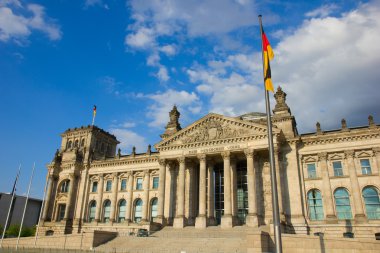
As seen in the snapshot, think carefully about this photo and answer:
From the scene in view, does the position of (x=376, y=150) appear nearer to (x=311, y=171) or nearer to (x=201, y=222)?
(x=311, y=171)

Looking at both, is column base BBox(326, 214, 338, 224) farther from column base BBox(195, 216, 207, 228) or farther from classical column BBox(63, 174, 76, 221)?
classical column BBox(63, 174, 76, 221)

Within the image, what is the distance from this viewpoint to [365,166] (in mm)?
39125

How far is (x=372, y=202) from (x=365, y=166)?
4.42 metres

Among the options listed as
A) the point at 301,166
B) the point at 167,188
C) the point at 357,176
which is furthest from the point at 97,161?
the point at 357,176

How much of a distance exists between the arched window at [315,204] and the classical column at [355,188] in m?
4.07

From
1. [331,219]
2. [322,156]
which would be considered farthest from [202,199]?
[322,156]

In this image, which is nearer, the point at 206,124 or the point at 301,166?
the point at 301,166

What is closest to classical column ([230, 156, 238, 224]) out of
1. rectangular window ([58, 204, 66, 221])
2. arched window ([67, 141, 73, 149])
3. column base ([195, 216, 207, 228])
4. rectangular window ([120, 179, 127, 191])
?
column base ([195, 216, 207, 228])

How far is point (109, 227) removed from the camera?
172 feet

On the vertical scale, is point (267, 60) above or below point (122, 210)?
above

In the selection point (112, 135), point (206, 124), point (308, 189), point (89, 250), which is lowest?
point (89, 250)

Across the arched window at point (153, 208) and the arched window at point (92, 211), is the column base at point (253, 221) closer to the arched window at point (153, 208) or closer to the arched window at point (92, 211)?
the arched window at point (153, 208)

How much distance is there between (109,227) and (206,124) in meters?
24.3

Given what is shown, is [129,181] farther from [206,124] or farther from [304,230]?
[304,230]
